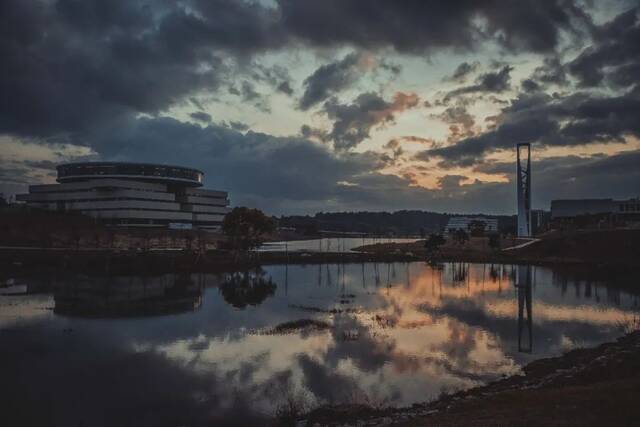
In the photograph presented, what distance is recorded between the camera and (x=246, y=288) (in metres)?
82.0

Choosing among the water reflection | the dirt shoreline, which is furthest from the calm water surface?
the dirt shoreline

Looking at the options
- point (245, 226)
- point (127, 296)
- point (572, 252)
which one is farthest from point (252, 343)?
point (572, 252)

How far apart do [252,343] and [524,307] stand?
3894 cm

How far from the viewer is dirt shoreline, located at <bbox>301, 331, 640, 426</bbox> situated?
19016mm

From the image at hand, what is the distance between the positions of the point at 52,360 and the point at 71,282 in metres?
49.9

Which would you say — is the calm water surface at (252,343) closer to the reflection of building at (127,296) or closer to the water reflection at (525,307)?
the water reflection at (525,307)

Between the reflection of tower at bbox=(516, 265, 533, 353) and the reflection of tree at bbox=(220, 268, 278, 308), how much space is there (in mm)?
33710

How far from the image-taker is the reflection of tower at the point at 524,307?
4323cm

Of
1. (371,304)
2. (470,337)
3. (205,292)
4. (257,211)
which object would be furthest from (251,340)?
(257,211)

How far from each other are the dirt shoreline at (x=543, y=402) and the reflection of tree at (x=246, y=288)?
40008 millimetres

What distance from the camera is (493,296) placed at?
242ft

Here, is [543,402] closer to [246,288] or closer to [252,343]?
[252,343]

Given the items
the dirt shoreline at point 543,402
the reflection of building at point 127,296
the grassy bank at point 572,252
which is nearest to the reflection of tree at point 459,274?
the grassy bank at point 572,252

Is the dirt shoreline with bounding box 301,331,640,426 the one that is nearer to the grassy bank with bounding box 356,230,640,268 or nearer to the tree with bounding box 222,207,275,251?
the grassy bank with bounding box 356,230,640,268
